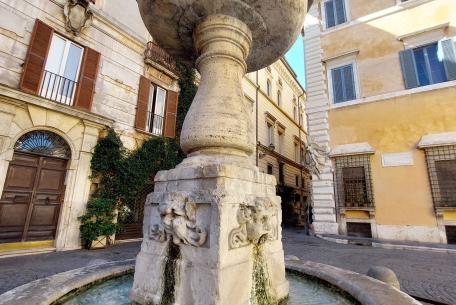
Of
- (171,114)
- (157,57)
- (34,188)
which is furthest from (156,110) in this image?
(34,188)

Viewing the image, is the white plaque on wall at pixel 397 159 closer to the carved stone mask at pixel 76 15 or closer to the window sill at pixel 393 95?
the window sill at pixel 393 95

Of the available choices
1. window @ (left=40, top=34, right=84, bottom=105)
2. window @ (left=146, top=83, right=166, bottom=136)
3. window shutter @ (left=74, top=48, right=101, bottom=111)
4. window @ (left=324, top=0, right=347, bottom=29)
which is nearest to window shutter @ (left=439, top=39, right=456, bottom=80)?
window @ (left=324, top=0, right=347, bottom=29)

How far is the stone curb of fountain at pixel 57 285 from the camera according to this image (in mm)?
1988

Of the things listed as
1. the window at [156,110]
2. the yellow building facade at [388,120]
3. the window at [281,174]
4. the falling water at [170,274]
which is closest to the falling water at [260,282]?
the falling water at [170,274]

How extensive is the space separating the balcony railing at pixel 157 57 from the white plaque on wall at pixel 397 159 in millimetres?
10071

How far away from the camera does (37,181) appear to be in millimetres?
7672

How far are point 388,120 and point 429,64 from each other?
2538 millimetres

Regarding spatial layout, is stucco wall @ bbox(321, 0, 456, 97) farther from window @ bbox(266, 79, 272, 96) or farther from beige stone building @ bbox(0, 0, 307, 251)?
window @ bbox(266, 79, 272, 96)

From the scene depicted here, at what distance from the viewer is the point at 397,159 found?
9625 mm

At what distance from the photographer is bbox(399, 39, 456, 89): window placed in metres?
9.30

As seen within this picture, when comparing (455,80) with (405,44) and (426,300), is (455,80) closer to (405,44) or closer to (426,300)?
(405,44)

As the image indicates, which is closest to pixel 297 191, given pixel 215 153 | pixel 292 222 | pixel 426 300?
pixel 292 222

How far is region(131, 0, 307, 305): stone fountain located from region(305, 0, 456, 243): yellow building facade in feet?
28.8

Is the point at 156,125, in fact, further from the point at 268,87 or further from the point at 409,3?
the point at 268,87
